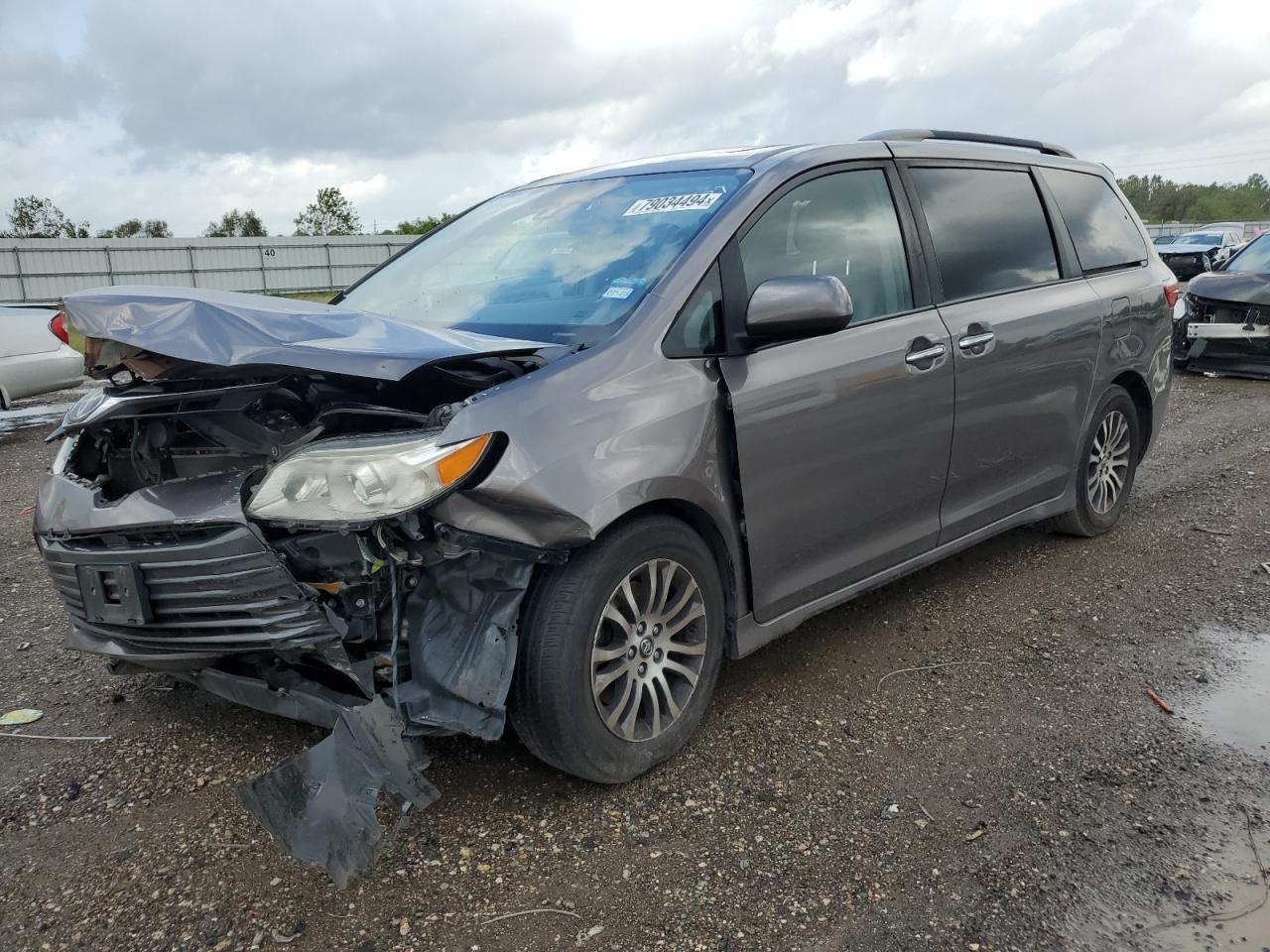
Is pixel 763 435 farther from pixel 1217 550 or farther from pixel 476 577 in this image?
pixel 1217 550

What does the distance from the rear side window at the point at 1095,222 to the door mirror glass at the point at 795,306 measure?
2273 mm

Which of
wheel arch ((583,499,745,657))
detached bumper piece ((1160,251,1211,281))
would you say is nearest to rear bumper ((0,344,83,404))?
wheel arch ((583,499,745,657))

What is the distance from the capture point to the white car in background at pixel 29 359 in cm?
1018

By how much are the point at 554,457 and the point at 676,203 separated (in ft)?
4.03

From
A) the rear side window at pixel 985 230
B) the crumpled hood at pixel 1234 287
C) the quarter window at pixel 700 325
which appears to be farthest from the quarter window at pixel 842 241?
the crumpled hood at pixel 1234 287

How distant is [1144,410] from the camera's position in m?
5.28

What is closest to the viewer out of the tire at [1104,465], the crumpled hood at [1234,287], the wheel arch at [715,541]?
the wheel arch at [715,541]

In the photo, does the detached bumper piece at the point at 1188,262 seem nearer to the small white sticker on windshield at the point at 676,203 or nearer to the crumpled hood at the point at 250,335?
the small white sticker on windshield at the point at 676,203

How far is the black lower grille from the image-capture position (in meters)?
2.59

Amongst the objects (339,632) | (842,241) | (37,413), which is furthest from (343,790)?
(37,413)

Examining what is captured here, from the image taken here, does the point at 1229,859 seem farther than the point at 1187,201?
No

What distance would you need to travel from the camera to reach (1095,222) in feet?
16.4

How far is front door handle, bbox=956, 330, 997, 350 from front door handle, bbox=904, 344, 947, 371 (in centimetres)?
13

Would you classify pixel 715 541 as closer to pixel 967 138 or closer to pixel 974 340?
pixel 974 340
